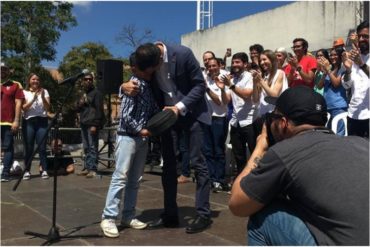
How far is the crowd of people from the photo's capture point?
7.27 feet

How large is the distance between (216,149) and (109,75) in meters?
3.47

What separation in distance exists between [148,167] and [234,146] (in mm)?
3161

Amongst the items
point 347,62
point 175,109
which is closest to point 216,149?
point 347,62

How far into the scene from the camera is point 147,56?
13.6 feet

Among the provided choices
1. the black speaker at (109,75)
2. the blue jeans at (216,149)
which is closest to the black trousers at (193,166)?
the blue jeans at (216,149)

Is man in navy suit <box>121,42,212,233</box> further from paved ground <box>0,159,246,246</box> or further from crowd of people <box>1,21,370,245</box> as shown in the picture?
paved ground <box>0,159,246,246</box>

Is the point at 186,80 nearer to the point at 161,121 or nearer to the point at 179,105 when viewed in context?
the point at 179,105

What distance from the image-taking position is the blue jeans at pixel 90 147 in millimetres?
8430

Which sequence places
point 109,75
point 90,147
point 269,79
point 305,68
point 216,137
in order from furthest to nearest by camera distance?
point 109,75 < point 90,147 < point 216,137 < point 305,68 < point 269,79

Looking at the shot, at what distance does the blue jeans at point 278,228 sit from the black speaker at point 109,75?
22.8 ft

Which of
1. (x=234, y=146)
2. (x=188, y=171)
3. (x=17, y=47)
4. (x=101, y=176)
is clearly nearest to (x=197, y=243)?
(x=234, y=146)

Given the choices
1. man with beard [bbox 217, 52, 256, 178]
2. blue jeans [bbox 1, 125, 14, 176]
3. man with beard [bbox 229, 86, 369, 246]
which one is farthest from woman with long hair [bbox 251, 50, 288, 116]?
blue jeans [bbox 1, 125, 14, 176]

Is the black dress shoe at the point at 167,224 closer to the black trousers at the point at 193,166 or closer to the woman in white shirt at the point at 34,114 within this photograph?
the black trousers at the point at 193,166

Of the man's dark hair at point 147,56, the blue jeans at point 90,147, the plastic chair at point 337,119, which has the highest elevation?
the man's dark hair at point 147,56
